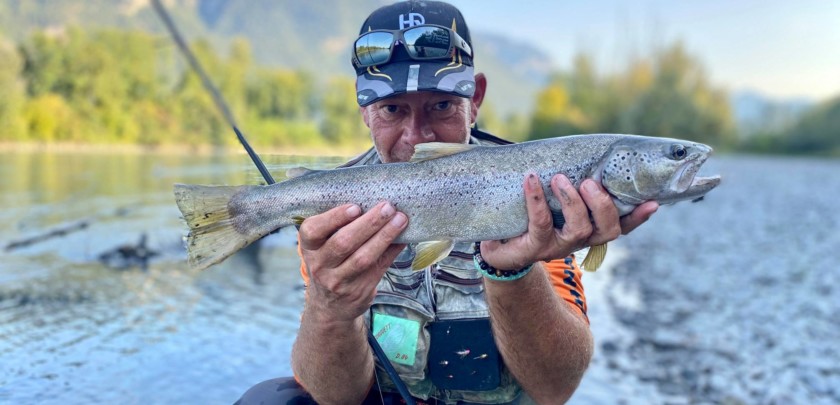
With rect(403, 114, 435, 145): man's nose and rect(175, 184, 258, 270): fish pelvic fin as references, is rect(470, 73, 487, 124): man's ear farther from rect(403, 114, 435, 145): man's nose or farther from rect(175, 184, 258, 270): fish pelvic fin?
rect(175, 184, 258, 270): fish pelvic fin

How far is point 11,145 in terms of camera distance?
55125 millimetres

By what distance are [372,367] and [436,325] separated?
15.6 inches

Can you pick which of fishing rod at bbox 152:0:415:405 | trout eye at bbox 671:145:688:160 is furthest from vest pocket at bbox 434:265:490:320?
trout eye at bbox 671:145:688:160

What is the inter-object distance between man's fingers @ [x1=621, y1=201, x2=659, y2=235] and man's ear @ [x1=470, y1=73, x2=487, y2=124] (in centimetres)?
123

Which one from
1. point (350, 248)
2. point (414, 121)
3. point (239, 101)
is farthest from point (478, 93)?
point (239, 101)

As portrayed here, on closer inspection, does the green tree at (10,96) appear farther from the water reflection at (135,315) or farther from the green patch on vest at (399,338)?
the green patch on vest at (399,338)

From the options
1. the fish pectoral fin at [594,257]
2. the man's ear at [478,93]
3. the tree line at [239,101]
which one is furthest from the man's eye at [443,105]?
the tree line at [239,101]

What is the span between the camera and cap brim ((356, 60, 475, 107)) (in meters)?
3.15

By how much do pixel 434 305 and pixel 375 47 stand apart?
138cm

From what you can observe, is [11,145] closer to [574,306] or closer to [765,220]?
[765,220]

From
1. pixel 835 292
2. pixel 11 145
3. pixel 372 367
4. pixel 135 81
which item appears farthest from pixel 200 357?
pixel 135 81

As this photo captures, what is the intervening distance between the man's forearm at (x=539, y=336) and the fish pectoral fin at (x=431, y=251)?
266 mm

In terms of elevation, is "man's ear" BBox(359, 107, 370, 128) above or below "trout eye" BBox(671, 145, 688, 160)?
above

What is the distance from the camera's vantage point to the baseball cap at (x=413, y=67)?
125 inches
